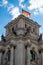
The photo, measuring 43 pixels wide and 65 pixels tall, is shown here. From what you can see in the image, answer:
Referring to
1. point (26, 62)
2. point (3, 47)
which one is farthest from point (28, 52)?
point (3, 47)

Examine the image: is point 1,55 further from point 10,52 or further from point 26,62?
point 26,62

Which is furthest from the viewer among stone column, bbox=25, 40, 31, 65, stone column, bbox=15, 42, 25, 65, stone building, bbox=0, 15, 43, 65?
stone building, bbox=0, 15, 43, 65

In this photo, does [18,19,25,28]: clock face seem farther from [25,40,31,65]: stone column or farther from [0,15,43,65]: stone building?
[25,40,31,65]: stone column

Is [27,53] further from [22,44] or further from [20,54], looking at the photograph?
[22,44]

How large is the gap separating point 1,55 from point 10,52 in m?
3.79

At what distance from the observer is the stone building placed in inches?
2175

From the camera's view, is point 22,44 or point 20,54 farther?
point 22,44

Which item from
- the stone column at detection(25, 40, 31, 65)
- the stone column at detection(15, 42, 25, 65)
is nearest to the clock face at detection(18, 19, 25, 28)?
the stone column at detection(15, 42, 25, 65)

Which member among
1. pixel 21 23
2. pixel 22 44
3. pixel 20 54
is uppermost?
pixel 21 23

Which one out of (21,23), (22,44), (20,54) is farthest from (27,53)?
(21,23)

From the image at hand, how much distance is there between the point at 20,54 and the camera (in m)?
55.1

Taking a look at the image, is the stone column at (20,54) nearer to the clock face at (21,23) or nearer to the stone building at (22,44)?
the stone building at (22,44)

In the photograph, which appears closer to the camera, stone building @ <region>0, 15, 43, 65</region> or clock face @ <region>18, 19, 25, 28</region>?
stone building @ <region>0, 15, 43, 65</region>

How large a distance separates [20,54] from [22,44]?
101 inches
